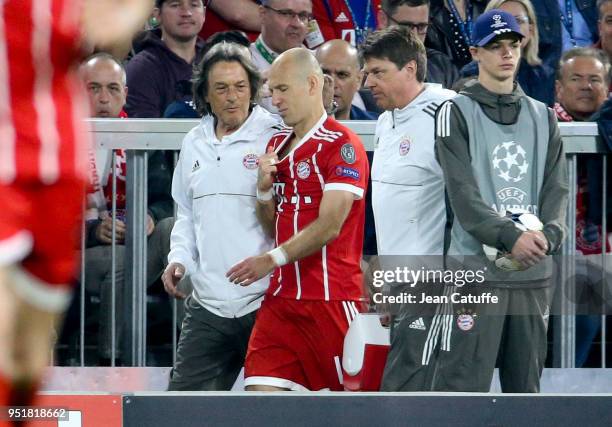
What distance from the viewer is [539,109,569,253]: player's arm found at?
592 centimetres

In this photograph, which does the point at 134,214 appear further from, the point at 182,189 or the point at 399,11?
the point at 399,11

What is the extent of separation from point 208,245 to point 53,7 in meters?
3.57

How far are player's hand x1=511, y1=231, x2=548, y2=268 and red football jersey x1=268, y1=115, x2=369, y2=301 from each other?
71 cm

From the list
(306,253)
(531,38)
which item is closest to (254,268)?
(306,253)

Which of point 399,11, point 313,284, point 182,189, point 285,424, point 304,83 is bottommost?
point 285,424

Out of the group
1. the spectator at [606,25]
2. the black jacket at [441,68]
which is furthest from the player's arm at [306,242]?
the spectator at [606,25]

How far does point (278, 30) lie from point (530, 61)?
55.1 inches

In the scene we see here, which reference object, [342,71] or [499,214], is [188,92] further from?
[499,214]

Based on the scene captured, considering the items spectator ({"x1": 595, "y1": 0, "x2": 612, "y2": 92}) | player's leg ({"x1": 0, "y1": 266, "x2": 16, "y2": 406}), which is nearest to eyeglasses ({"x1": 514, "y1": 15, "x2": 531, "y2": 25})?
spectator ({"x1": 595, "y1": 0, "x2": 612, "y2": 92})

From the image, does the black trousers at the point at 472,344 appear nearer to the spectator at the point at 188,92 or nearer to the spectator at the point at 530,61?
the spectator at the point at 188,92

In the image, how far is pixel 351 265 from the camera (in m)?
6.12

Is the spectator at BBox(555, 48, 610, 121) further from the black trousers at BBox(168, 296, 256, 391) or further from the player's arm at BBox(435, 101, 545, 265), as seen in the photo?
the black trousers at BBox(168, 296, 256, 391)

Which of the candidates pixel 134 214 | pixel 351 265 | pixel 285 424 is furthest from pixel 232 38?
pixel 285 424

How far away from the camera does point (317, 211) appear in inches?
240
